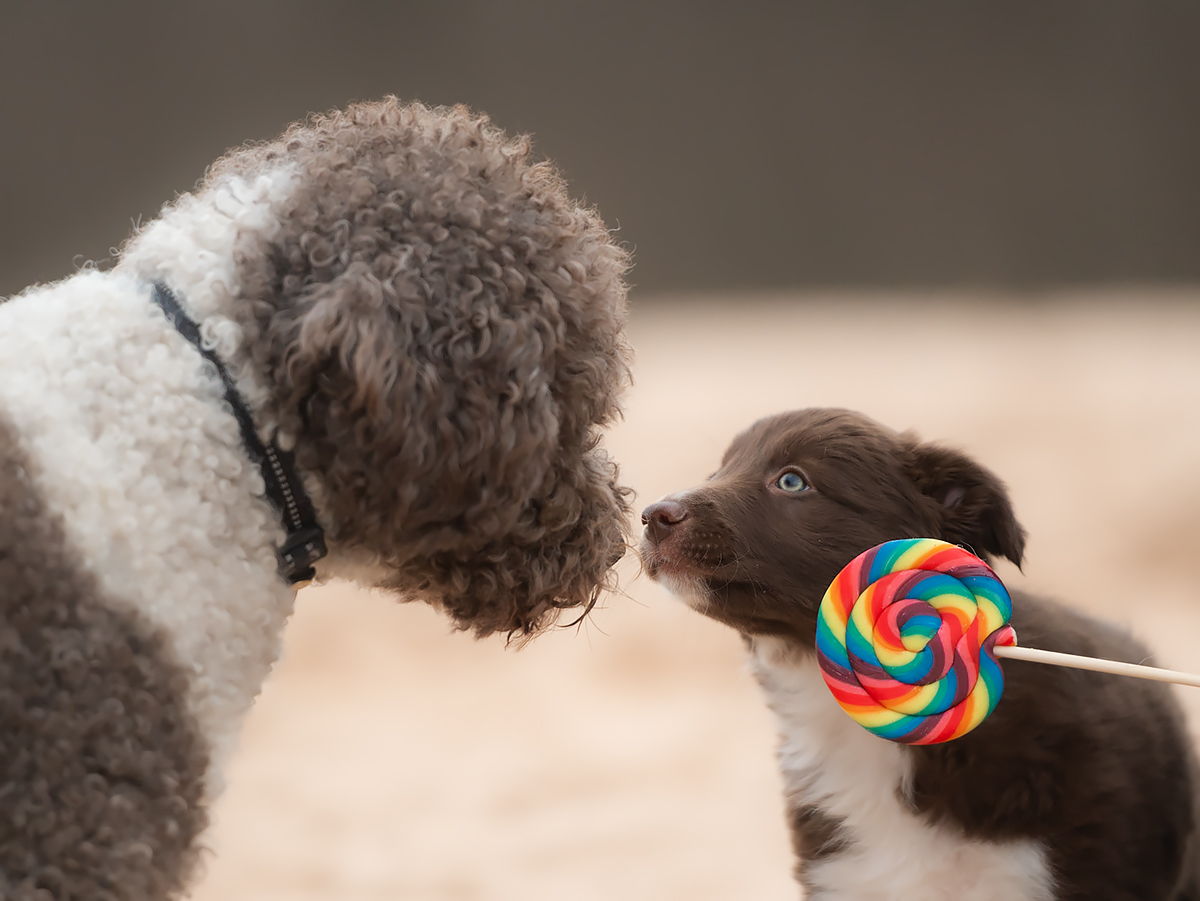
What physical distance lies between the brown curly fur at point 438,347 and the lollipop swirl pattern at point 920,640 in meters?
0.30

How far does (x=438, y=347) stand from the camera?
Answer: 0.98 meters

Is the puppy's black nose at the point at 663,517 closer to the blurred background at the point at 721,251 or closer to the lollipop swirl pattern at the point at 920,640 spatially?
the lollipop swirl pattern at the point at 920,640

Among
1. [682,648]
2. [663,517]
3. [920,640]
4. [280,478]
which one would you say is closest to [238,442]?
[280,478]

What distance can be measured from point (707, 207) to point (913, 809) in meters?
2.39

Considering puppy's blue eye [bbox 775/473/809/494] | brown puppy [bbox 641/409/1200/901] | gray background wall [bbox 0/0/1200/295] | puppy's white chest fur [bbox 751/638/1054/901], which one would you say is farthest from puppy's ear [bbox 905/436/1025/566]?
gray background wall [bbox 0/0/1200/295]

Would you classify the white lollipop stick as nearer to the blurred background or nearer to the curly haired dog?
the curly haired dog

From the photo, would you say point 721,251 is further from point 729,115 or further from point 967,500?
point 967,500

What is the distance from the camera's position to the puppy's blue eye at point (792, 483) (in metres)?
1.43

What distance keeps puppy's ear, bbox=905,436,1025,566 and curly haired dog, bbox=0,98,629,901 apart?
549 mm

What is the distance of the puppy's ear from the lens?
1.40 metres

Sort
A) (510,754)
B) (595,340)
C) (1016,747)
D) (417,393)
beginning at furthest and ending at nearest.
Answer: (510,754) → (1016,747) → (595,340) → (417,393)

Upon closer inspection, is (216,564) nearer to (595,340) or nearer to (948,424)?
(595,340)

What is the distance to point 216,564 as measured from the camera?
39.1 inches

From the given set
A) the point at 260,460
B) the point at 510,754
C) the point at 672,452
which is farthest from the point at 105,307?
the point at 672,452
